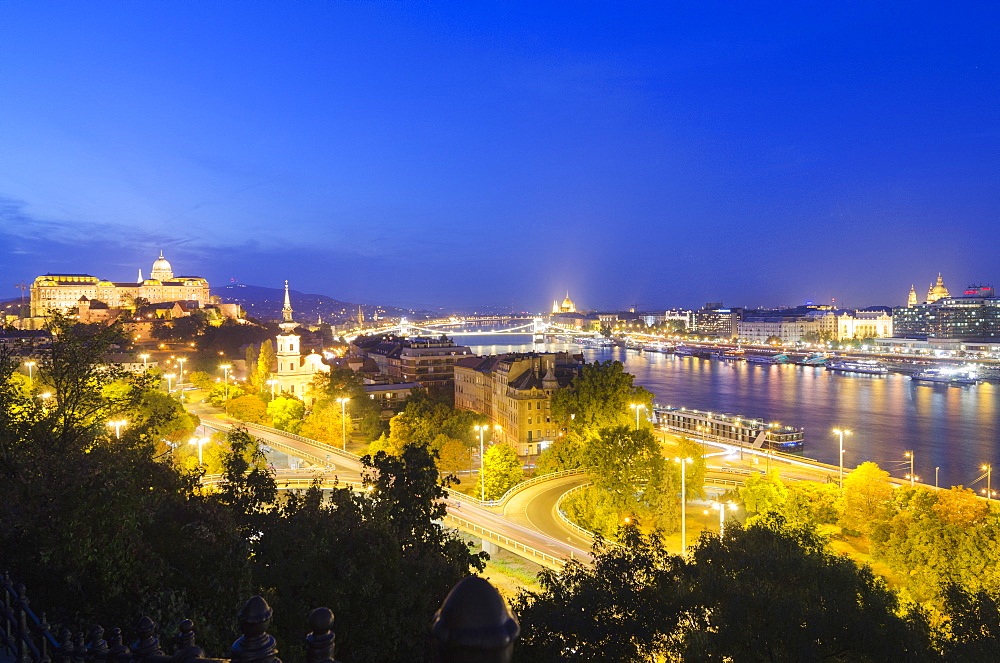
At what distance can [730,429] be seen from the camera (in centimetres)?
3247

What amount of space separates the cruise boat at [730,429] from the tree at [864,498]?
40.2 ft

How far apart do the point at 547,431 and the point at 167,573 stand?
25.8 metres

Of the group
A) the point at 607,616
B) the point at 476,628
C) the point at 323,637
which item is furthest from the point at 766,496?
the point at 476,628

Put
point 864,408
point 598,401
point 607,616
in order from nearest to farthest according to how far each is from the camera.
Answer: point 607,616
point 598,401
point 864,408

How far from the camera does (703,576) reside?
8.80 metres

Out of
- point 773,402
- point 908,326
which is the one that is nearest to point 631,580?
point 773,402

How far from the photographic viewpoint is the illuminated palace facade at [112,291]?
6038 centimetres

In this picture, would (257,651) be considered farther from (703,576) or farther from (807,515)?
(807,515)

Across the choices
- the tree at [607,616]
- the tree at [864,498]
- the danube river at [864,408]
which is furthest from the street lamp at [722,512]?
the danube river at [864,408]

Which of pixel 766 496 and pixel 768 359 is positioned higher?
pixel 768 359

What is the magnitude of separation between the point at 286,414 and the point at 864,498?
23028 millimetres

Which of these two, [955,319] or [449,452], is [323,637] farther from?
[955,319]

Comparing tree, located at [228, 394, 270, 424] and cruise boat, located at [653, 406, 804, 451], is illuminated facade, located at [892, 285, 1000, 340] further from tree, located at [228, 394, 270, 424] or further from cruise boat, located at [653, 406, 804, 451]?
tree, located at [228, 394, 270, 424]

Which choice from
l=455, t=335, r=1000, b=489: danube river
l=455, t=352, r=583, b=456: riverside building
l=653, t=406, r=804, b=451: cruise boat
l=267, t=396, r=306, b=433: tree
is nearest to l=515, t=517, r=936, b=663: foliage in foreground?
l=455, t=335, r=1000, b=489: danube river
